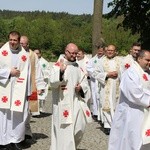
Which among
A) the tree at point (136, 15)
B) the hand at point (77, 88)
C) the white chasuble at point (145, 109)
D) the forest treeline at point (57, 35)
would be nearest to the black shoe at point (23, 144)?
the hand at point (77, 88)

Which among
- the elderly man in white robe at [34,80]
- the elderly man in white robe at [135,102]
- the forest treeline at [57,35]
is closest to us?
the elderly man in white robe at [135,102]

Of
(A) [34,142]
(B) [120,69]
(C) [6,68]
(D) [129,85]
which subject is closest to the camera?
(D) [129,85]

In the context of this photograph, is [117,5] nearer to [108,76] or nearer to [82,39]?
[108,76]

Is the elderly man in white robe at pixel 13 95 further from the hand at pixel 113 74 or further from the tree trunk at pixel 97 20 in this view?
the tree trunk at pixel 97 20

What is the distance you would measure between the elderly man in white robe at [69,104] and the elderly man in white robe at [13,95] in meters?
1.19

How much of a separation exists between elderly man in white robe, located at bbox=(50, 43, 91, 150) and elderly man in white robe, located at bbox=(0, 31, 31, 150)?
3.91ft

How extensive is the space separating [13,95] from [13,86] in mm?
154

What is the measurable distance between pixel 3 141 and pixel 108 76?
307 centimetres

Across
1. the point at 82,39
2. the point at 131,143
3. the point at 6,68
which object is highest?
the point at 6,68

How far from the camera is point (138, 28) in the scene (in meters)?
15.7

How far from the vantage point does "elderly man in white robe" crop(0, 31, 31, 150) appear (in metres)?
8.55

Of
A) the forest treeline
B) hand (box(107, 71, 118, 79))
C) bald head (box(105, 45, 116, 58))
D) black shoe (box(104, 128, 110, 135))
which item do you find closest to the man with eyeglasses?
hand (box(107, 71, 118, 79))

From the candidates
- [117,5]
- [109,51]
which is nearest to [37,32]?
[117,5]

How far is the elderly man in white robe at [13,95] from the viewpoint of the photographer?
8555 millimetres
